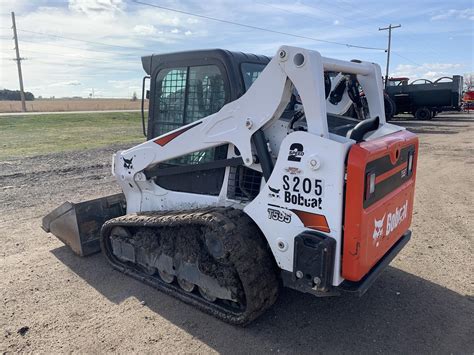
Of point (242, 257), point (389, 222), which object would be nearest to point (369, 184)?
point (389, 222)

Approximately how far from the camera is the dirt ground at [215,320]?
3246 millimetres

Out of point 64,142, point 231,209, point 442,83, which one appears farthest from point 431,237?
point 442,83

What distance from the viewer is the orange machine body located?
2.85 meters

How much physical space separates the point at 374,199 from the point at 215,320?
1.72 metres

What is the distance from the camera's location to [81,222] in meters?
4.85

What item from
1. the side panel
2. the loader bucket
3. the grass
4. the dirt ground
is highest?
the side panel

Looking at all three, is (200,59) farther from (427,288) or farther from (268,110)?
(427,288)

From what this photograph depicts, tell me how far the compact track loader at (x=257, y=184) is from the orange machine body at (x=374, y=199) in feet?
0.03

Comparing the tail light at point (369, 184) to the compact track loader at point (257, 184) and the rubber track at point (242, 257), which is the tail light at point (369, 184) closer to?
the compact track loader at point (257, 184)

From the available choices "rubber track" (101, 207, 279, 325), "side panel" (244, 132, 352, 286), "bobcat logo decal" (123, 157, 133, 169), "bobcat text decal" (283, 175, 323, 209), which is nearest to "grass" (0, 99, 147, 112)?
"bobcat logo decal" (123, 157, 133, 169)

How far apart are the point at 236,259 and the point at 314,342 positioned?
938mm

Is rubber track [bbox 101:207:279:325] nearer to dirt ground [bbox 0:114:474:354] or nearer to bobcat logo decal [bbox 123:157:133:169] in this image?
dirt ground [bbox 0:114:474:354]

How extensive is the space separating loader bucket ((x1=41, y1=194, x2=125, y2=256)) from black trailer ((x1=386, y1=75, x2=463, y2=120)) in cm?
2312

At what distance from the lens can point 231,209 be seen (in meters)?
3.49
